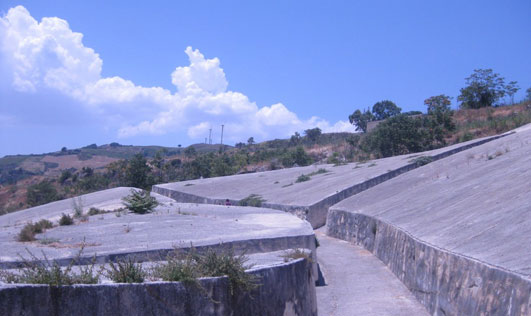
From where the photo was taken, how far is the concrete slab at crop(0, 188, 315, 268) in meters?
9.91

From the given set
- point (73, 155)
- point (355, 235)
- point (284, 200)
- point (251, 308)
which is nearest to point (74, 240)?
point (251, 308)

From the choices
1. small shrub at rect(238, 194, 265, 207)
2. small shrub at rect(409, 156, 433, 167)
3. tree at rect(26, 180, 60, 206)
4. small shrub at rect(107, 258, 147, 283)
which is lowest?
tree at rect(26, 180, 60, 206)

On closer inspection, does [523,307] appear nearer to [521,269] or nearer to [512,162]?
[521,269]

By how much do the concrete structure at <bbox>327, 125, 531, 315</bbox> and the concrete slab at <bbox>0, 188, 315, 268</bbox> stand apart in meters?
2.59

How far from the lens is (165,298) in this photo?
6.21 meters

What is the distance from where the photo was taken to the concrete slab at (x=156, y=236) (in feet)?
32.5

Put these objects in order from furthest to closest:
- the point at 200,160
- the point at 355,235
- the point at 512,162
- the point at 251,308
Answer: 1. the point at 200,160
2. the point at 355,235
3. the point at 512,162
4. the point at 251,308

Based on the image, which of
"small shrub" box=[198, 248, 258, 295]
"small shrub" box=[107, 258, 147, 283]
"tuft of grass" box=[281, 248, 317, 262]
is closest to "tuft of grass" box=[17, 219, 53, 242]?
"tuft of grass" box=[281, 248, 317, 262]

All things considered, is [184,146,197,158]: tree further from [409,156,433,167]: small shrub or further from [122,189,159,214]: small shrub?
[122,189,159,214]: small shrub

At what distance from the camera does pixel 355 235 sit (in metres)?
20.1

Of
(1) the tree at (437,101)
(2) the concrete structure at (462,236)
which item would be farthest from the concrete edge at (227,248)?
(1) the tree at (437,101)

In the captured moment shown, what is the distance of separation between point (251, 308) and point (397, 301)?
17.1 ft

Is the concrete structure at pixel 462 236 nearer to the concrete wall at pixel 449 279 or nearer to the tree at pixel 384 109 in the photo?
the concrete wall at pixel 449 279

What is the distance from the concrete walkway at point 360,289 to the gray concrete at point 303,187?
280 inches
